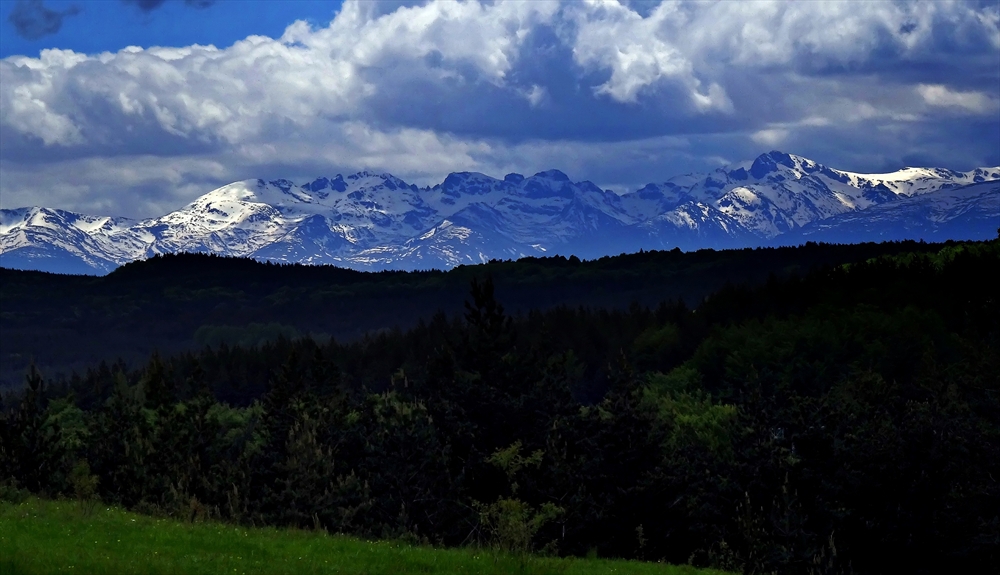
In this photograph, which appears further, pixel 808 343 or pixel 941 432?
pixel 808 343

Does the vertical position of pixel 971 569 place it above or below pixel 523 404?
below

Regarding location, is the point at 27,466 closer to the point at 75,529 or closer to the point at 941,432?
the point at 75,529

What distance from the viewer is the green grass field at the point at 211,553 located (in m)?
29.2

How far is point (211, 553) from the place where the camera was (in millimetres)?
31766

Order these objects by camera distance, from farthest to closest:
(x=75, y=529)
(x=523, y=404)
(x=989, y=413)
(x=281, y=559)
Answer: (x=523, y=404), (x=989, y=413), (x=75, y=529), (x=281, y=559)

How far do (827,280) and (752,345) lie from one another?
34736 millimetres

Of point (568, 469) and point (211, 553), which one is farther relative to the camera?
point (568, 469)

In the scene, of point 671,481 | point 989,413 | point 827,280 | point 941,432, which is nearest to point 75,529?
point 671,481

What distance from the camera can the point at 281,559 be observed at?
3152 centimetres

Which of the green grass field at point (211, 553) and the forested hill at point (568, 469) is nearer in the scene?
the green grass field at point (211, 553)

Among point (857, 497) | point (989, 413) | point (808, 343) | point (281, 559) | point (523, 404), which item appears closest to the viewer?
point (281, 559)

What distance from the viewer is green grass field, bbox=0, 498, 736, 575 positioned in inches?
1152

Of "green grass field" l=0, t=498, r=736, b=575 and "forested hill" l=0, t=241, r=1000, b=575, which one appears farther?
"forested hill" l=0, t=241, r=1000, b=575

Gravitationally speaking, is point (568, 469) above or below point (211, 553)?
below
